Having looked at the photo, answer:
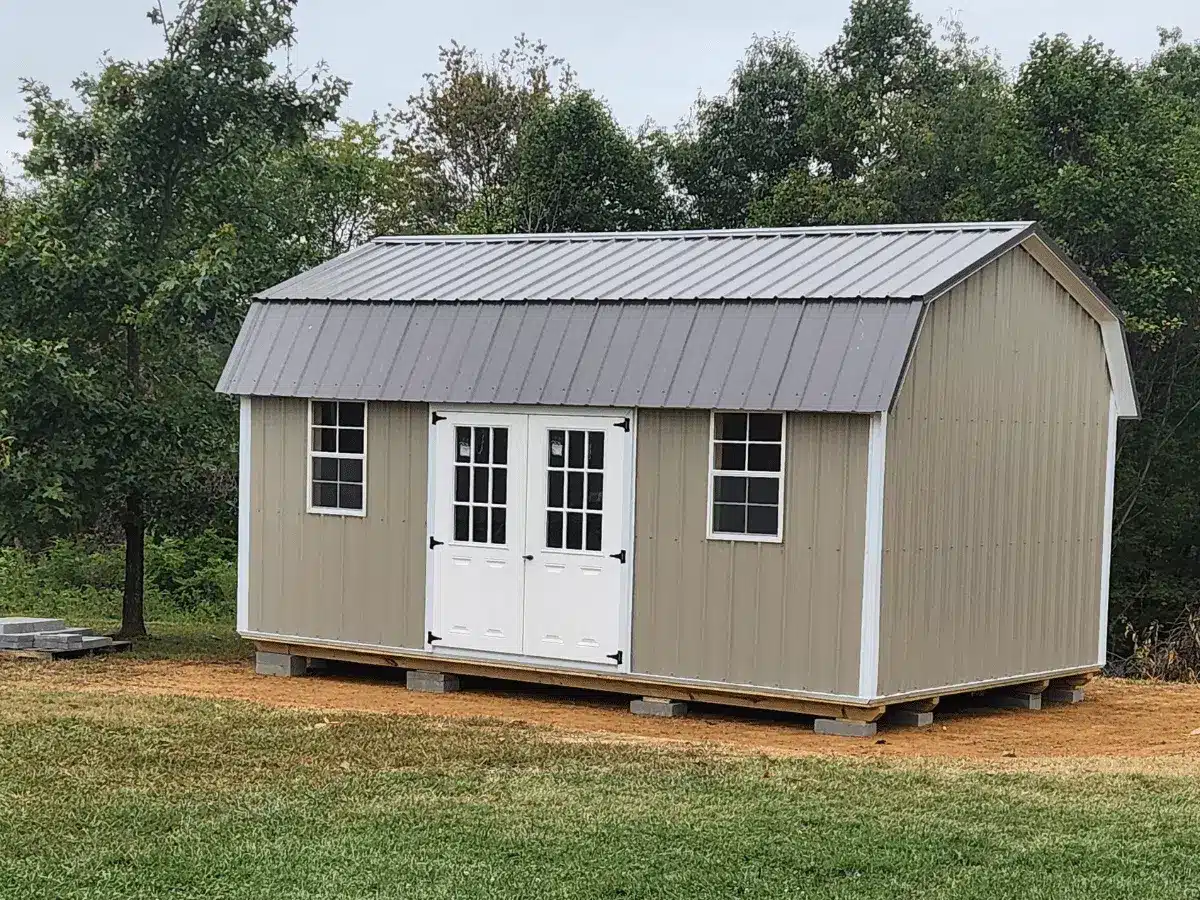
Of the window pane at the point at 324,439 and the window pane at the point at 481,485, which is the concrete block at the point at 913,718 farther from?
the window pane at the point at 324,439

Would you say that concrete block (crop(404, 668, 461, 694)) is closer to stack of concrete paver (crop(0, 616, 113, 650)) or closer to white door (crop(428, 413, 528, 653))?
white door (crop(428, 413, 528, 653))

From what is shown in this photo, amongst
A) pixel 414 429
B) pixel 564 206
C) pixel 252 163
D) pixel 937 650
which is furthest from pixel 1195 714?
pixel 564 206

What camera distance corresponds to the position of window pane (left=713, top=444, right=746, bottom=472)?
40.5ft

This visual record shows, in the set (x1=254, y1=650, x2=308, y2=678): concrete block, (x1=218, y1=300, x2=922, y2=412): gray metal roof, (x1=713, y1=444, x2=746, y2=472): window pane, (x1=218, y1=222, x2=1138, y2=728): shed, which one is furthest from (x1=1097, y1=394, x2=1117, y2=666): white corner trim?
(x1=254, y1=650, x2=308, y2=678): concrete block

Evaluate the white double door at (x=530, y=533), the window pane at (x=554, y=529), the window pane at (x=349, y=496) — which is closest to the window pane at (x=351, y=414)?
the window pane at (x=349, y=496)

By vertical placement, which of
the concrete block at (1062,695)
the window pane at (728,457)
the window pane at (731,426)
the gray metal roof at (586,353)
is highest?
the gray metal roof at (586,353)

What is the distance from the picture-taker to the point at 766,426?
1220cm

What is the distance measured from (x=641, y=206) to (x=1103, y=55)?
7803 millimetres

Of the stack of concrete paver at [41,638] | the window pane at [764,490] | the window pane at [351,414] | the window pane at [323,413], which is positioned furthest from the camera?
the stack of concrete paver at [41,638]

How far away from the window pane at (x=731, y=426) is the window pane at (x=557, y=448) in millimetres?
1255

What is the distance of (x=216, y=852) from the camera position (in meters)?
8.02

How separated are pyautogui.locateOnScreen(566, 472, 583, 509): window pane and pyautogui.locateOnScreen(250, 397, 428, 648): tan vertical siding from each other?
4.07 feet

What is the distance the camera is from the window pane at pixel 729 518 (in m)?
12.3

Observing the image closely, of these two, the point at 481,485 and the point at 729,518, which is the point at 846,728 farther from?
the point at 481,485
